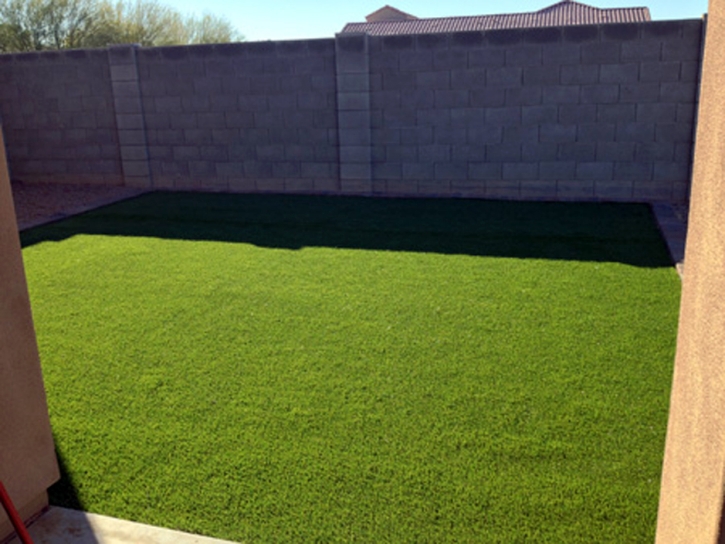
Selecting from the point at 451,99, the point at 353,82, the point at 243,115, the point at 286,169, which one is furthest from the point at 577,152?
the point at 243,115

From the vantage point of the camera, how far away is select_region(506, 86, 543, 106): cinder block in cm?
877

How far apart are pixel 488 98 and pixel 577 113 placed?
121 centimetres

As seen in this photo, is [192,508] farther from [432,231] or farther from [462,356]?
[432,231]

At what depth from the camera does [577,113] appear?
8.70m

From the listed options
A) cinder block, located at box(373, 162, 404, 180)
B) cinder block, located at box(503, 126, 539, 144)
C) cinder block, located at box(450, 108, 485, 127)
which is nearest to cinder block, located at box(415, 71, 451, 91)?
cinder block, located at box(450, 108, 485, 127)

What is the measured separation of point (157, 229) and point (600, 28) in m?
6.15

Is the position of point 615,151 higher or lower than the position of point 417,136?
lower

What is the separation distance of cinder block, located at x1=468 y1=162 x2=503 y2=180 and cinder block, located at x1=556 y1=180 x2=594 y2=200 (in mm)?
828

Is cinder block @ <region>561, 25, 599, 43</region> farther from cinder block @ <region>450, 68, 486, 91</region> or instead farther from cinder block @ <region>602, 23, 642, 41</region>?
cinder block @ <region>450, 68, 486, 91</region>

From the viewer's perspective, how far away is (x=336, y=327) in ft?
14.5

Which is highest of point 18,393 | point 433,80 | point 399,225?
point 433,80

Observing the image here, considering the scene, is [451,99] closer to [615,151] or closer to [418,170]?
[418,170]

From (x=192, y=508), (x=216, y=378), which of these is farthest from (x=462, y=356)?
(x=192, y=508)

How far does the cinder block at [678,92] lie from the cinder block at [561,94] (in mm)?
1067
